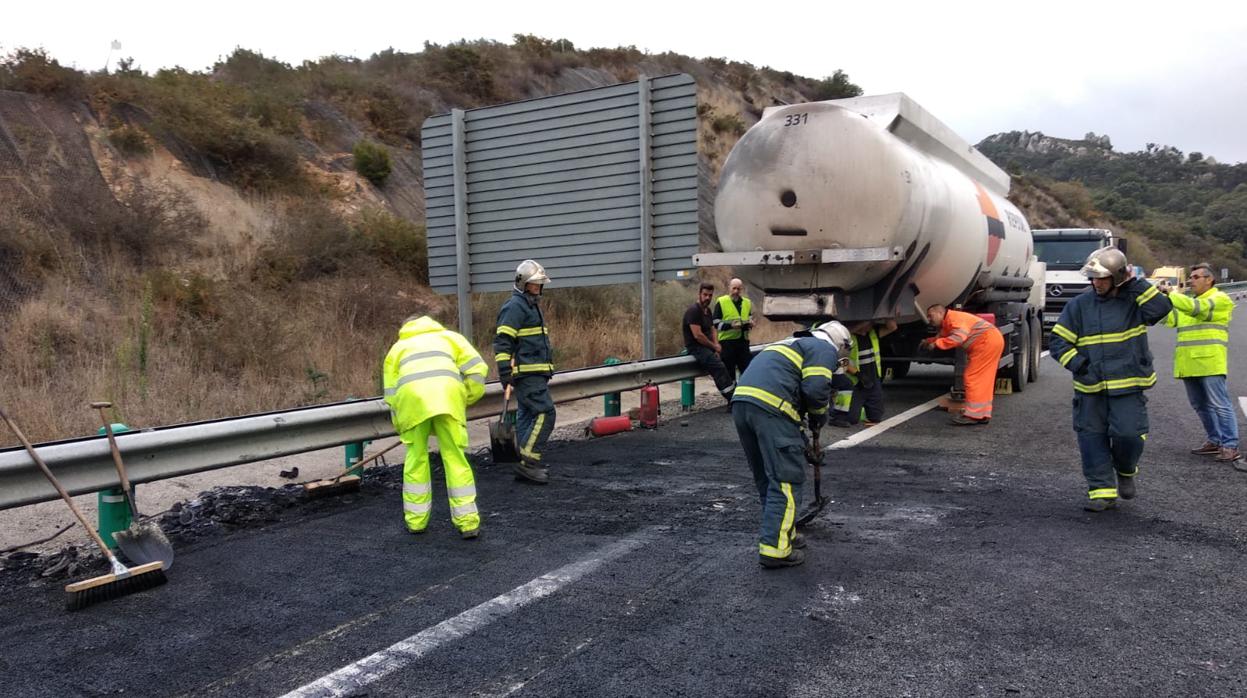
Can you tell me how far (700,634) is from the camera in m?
3.34

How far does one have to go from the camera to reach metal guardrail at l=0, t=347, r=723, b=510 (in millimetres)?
4180

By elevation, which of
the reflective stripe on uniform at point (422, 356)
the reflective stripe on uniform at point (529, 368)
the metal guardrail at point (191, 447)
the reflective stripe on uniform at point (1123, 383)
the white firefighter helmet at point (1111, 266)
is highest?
the white firefighter helmet at point (1111, 266)

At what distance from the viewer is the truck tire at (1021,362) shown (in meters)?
11.3

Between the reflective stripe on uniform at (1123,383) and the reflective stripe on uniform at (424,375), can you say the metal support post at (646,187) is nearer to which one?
the reflective stripe on uniform at (424,375)

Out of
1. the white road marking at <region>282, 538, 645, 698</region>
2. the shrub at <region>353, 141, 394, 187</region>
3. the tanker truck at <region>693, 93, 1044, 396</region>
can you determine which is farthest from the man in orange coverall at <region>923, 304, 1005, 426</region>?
the shrub at <region>353, 141, 394, 187</region>

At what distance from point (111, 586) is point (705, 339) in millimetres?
6655

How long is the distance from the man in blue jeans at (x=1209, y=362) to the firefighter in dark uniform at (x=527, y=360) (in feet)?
15.7

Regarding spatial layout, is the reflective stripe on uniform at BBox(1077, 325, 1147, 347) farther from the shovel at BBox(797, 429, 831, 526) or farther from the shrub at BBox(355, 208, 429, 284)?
the shrub at BBox(355, 208, 429, 284)

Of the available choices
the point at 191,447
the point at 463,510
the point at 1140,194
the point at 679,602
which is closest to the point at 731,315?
the point at 463,510

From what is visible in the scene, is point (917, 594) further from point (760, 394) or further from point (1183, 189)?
point (1183, 189)

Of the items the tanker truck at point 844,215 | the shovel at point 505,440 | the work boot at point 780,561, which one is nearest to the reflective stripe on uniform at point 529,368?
the shovel at point 505,440


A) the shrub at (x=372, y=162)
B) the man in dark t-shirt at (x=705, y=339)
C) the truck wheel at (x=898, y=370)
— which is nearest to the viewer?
the man in dark t-shirt at (x=705, y=339)

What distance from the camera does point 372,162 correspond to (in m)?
17.8

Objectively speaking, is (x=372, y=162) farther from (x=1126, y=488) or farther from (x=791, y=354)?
(x=1126, y=488)
